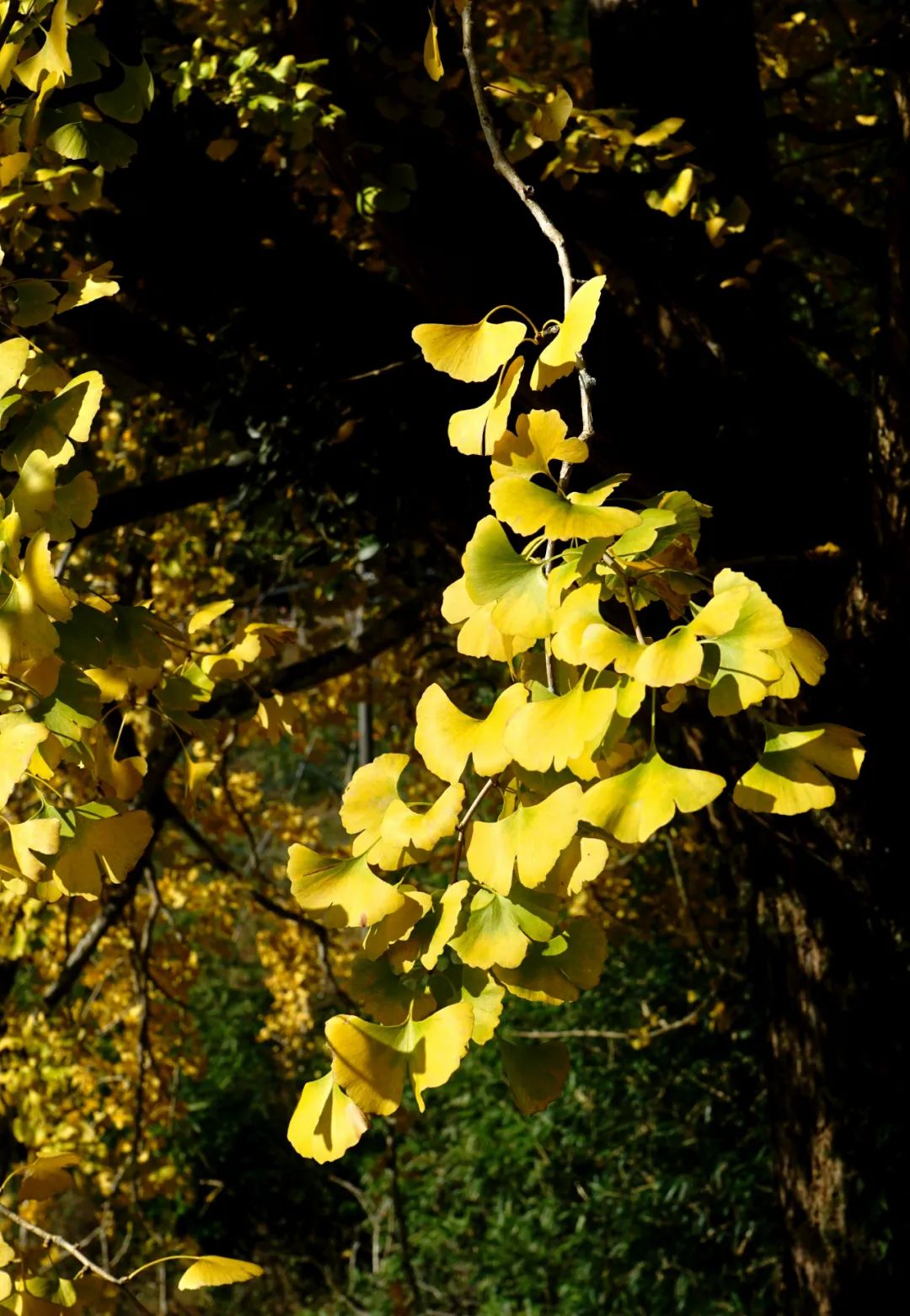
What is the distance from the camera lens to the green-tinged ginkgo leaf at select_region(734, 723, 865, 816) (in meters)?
0.66

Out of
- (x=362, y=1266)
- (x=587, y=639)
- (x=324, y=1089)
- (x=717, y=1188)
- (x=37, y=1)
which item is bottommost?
(x=362, y=1266)

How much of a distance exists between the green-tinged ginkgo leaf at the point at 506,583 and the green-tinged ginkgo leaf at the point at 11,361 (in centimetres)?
39

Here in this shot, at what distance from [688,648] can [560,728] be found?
0.27 feet

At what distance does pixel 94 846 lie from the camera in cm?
85

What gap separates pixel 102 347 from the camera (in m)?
2.13

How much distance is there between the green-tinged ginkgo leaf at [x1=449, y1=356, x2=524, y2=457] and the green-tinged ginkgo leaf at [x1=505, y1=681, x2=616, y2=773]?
7.2 inches

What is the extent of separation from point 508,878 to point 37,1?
0.93 metres

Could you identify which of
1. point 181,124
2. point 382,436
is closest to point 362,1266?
point 382,436

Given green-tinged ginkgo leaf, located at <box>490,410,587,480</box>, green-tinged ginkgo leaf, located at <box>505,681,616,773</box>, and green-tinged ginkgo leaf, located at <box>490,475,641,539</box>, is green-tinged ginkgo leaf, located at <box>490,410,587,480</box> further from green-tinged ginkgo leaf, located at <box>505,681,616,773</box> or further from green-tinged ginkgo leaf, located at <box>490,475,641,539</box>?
green-tinged ginkgo leaf, located at <box>505,681,616,773</box>

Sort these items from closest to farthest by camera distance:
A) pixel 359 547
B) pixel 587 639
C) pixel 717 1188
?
pixel 587 639, pixel 359 547, pixel 717 1188

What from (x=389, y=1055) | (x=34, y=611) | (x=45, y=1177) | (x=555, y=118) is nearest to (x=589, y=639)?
(x=389, y=1055)

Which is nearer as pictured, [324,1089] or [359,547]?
[324,1089]

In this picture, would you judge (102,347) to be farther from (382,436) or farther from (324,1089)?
(324,1089)

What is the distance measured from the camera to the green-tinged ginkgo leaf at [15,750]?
0.76m
